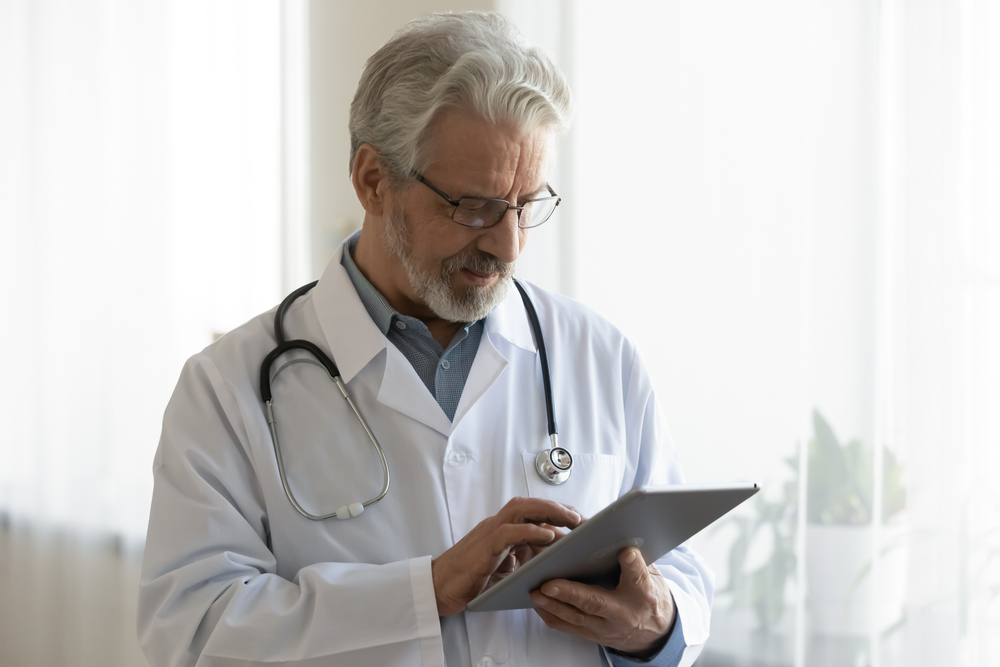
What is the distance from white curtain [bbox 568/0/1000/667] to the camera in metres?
1.38

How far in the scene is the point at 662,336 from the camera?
177cm

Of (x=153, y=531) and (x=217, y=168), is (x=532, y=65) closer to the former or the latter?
(x=153, y=531)

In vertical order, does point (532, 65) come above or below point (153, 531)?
above

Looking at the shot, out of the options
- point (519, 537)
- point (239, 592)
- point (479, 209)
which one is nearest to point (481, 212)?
point (479, 209)

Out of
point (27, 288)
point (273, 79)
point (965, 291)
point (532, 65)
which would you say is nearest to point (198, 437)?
point (532, 65)

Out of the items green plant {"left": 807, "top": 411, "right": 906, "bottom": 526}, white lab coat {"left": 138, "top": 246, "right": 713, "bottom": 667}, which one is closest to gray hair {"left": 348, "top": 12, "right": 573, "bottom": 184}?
white lab coat {"left": 138, "top": 246, "right": 713, "bottom": 667}

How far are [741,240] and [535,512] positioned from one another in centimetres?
92

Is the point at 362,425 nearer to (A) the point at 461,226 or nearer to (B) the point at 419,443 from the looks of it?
(B) the point at 419,443

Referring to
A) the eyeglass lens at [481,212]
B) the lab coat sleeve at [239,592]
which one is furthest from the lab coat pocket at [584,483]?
the eyeglass lens at [481,212]

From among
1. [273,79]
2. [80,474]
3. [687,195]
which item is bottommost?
[80,474]

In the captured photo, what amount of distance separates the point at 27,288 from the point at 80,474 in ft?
2.30

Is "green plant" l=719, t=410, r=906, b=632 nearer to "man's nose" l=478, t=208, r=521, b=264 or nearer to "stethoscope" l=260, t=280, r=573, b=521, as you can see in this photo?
"stethoscope" l=260, t=280, r=573, b=521

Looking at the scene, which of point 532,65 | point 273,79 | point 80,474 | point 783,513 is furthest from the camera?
point 80,474

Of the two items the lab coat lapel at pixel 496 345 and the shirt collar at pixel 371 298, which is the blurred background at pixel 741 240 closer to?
the lab coat lapel at pixel 496 345
